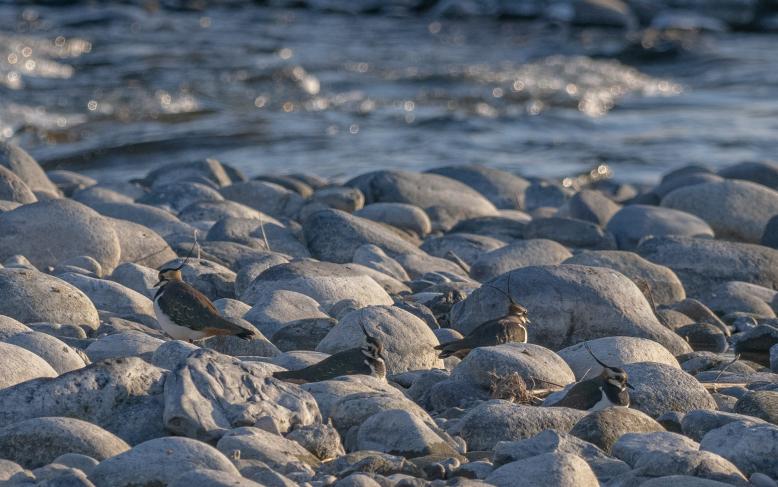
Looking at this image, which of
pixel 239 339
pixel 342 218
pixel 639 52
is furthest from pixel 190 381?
pixel 639 52

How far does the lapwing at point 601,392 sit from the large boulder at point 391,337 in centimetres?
86

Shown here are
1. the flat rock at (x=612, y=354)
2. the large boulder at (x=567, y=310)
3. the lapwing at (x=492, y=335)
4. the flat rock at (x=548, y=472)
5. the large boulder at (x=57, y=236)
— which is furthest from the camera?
the large boulder at (x=57, y=236)

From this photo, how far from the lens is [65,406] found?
4684mm

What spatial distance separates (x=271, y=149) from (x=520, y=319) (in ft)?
31.5

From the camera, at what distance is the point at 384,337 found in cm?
596

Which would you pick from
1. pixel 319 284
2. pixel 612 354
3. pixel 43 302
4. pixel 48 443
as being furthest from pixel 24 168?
pixel 48 443

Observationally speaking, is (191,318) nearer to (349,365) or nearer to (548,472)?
(349,365)

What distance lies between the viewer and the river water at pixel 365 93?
15.7 metres

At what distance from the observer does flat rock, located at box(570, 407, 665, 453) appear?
16.0 ft

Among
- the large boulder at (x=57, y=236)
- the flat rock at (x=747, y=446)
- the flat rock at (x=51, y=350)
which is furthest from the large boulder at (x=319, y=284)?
the flat rock at (x=747, y=446)

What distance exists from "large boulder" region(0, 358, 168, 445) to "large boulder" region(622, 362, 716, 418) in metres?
A: 2.01

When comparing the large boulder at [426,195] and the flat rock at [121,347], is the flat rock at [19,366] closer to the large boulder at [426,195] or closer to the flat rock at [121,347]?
the flat rock at [121,347]

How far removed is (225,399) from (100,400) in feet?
1.47

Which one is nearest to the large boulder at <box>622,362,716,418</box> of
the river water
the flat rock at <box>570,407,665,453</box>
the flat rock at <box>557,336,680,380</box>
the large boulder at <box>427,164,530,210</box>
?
Answer: the flat rock at <box>557,336,680,380</box>
